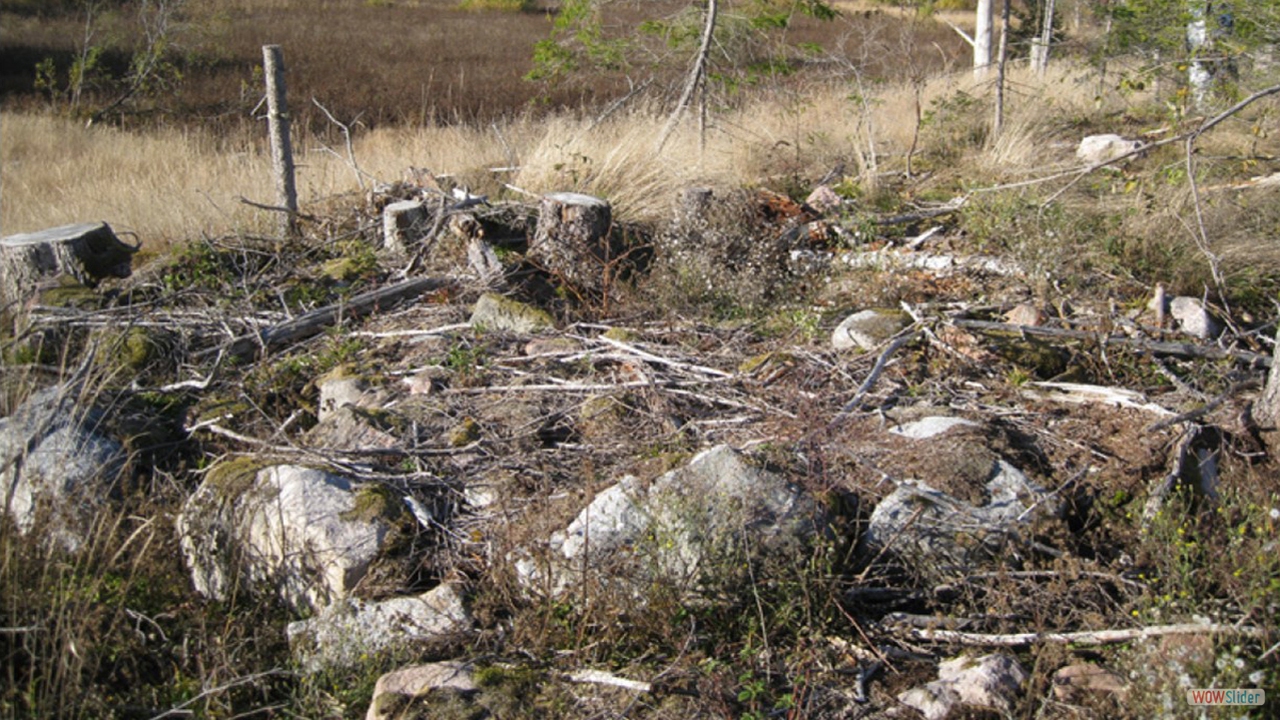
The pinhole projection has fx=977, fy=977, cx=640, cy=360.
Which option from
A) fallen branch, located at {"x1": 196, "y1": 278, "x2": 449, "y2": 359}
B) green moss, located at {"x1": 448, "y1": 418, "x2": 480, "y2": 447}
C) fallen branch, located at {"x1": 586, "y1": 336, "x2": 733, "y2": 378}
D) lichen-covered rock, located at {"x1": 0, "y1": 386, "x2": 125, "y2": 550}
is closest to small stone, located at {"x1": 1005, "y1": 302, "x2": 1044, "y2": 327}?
fallen branch, located at {"x1": 586, "y1": 336, "x2": 733, "y2": 378}

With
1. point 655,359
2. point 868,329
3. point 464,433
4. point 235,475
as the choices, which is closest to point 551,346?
point 655,359

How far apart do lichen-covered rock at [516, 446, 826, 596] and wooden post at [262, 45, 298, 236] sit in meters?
4.10

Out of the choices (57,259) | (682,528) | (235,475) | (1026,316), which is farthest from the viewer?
(57,259)

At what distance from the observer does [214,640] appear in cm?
311

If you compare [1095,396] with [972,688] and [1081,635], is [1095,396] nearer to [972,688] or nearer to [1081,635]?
[1081,635]

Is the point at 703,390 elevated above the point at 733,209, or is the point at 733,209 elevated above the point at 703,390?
the point at 733,209

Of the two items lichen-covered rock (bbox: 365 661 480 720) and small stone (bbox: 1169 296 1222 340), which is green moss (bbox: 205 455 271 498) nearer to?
lichen-covered rock (bbox: 365 661 480 720)

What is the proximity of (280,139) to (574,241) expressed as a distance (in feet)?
7.43

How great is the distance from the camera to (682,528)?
3125 mm

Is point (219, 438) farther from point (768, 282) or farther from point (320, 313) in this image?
point (768, 282)

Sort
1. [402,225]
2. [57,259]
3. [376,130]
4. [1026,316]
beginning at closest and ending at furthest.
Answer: [1026,316] → [57,259] → [402,225] → [376,130]

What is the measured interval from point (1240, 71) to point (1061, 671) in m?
8.56

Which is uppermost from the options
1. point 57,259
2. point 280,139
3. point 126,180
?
point 280,139

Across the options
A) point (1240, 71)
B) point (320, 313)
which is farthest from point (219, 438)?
point (1240, 71)
